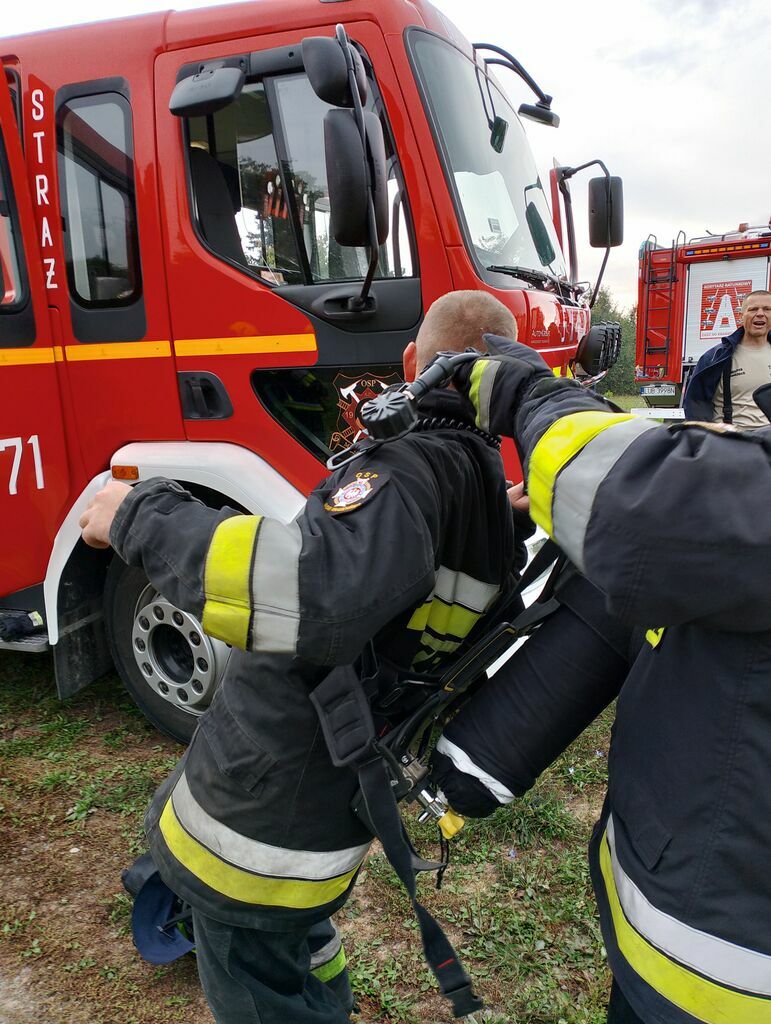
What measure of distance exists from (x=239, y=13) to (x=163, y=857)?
2.81m

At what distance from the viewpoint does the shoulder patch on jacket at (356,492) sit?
1.16m

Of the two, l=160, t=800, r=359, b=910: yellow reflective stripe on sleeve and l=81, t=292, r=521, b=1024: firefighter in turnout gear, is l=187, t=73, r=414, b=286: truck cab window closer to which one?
l=81, t=292, r=521, b=1024: firefighter in turnout gear

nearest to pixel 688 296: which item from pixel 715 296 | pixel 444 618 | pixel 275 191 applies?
pixel 715 296

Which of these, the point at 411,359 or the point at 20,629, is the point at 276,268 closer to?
the point at 411,359

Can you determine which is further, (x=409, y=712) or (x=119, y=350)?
(x=119, y=350)

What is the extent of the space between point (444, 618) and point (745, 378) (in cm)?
474

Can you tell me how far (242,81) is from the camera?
262cm

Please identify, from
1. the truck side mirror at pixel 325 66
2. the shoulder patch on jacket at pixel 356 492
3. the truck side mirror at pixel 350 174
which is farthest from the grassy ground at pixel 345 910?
the truck side mirror at pixel 325 66

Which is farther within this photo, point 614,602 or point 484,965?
point 484,965

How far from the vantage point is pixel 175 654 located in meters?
3.20

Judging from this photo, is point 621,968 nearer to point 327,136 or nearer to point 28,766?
point 327,136

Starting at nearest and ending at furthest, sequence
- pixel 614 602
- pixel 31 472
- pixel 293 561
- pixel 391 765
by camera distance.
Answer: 1. pixel 614 602
2. pixel 293 561
3. pixel 391 765
4. pixel 31 472

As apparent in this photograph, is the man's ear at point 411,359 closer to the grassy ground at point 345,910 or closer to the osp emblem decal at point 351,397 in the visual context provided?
the osp emblem decal at point 351,397

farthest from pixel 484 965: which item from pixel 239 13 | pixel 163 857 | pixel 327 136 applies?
pixel 239 13
